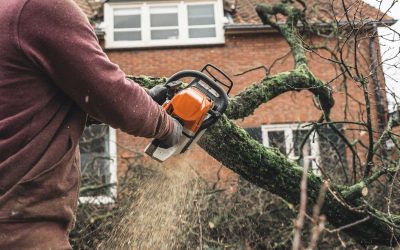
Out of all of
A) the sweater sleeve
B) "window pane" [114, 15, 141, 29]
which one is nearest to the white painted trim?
"window pane" [114, 15, 141, 29]

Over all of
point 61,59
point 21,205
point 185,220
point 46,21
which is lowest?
point 185,220

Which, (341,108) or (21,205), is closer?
(21,205)

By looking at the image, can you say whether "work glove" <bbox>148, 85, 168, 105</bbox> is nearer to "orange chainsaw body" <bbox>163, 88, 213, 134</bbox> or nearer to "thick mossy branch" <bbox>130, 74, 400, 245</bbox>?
"orange chainsaw body" <bbox>163, 88, 213, 134</bbox>

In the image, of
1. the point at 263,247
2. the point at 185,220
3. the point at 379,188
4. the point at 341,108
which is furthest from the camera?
the point at 341,108

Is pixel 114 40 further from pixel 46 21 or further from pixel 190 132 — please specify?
pixel 46 21

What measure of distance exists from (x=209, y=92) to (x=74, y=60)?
1232 millimetres

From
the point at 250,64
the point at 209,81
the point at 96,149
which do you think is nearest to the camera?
the point at 209,81

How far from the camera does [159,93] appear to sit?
9.90 feet

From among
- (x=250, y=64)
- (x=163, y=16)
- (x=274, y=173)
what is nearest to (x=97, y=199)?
(x=274, y=173)

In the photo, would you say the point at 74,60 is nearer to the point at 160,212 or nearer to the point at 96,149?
the point at 160,212

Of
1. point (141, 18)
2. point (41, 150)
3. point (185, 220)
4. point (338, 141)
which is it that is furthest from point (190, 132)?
point (141, 18)

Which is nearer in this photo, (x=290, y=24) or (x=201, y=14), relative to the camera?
(x=290, y=24)

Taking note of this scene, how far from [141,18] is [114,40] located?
2.57ft

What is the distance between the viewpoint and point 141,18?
12.2 meters
